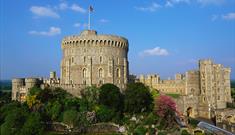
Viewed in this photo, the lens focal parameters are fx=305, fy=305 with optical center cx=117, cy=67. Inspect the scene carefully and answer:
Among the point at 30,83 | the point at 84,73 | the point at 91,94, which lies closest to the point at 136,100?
the point at 91,94

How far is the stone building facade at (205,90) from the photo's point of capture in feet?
221

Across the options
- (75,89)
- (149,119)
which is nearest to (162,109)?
(149,119)

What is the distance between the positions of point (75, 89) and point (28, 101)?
417 inches

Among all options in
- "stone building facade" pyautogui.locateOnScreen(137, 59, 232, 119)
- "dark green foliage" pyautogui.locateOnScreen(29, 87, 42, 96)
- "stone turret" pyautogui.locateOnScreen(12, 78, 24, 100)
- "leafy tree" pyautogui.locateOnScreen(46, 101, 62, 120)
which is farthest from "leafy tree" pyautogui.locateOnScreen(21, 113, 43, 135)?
"stone building facade" pyautogui.locateOnScreen(137, 59, 232, 119)

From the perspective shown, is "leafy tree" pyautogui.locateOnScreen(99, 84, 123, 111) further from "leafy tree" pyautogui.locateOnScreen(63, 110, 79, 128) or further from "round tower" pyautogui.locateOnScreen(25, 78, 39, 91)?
"round tower" pyautogui.locateOnScreen(25, 78, 39, 91)

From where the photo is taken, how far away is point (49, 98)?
5725cm

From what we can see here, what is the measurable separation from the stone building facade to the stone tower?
15471 millimetres

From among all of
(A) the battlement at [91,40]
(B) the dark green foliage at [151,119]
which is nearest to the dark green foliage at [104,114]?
(B) the dark green foliage at [151,119]

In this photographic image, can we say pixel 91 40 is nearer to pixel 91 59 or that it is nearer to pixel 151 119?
pixel 91 59

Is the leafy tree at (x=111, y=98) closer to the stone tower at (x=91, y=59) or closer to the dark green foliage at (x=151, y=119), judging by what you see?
the dark green foliage at (x=151, y=119)

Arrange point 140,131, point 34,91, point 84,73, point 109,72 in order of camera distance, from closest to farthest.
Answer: point 140,131, point 34,91, point 109,72, point 84,73

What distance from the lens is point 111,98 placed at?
2179 inches

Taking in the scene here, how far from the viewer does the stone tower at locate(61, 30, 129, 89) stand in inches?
2714

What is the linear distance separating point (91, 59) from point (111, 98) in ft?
53.4
